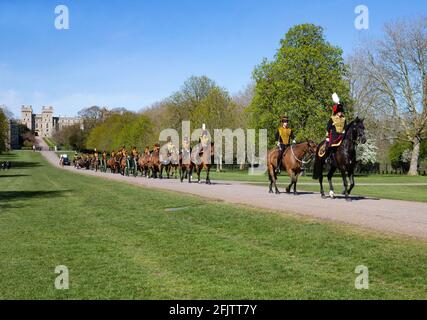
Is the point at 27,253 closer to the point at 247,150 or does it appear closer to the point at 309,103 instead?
the point at 309,103

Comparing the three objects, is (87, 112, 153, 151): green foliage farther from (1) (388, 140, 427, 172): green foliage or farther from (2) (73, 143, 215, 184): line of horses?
(1) (388, 140, 427, 172): green foliage

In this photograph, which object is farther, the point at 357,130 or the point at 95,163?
the point at 95,163

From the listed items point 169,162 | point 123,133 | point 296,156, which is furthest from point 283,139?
point 123,133

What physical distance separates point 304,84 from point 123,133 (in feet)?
219

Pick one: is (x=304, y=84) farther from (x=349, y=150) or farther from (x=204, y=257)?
(x=204, y=257)

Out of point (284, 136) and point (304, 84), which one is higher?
point (304, 84)

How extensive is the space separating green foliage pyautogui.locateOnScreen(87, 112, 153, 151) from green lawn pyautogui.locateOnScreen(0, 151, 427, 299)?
68939 mm

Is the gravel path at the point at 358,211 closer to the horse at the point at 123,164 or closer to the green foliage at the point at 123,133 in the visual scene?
the horse at the point at 123,164

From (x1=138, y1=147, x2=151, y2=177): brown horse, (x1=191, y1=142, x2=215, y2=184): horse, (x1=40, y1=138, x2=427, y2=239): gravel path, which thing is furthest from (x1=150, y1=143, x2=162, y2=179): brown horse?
(x1=40, y1=138, x2=427, y2=239): gravel path

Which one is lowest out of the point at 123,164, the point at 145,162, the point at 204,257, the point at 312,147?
the point at 204,257

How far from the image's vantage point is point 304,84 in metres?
49.8

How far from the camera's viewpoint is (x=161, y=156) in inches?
1464
